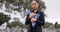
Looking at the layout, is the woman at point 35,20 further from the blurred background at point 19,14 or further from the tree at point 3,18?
the tree at point 3,18

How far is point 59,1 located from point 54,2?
67mm

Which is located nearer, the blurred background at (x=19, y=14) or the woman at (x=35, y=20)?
the woman at (x=35, y=20)

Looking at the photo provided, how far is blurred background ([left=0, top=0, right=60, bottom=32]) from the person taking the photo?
1.70 m

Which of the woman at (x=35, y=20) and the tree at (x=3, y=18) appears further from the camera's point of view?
the tree at (x=3, y=18)

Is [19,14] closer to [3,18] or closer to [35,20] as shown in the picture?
[3,18]

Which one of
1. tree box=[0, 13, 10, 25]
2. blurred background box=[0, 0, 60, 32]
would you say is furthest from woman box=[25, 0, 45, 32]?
tree box=[0, 13, 10, 25]

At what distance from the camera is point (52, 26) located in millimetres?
1728

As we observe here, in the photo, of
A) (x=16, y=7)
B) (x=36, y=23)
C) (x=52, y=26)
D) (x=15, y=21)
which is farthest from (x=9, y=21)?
(x=36, y=23)

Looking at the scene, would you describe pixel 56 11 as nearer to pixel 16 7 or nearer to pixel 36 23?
pixel 16 7

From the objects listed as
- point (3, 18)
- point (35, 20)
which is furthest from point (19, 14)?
point (35, 20)

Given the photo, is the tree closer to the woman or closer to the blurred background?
the blurred background

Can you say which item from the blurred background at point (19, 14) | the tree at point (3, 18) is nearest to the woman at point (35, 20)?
the blurred background at point (19, 14)

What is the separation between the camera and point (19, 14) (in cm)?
178

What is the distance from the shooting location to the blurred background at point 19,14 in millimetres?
1703
